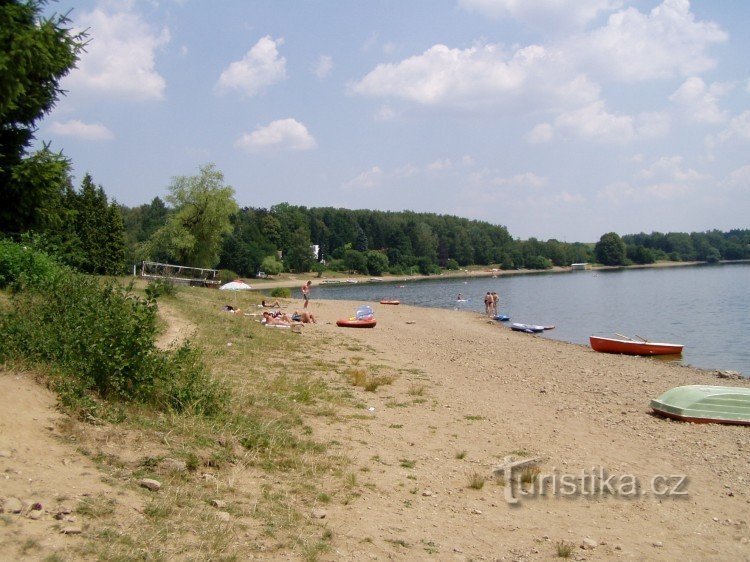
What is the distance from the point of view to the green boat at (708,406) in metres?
12.3

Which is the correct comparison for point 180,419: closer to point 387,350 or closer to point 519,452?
point 519,452

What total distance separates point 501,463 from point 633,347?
1950cm

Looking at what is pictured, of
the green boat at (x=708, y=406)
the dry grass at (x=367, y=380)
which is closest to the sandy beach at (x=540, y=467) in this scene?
the dry grass at (x=367, y=380)

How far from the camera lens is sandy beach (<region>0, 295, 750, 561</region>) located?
580cm

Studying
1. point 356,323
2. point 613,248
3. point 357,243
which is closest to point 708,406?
point 356,323

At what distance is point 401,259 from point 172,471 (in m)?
135

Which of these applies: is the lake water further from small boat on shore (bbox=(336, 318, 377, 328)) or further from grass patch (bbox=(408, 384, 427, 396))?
grass patch (bbox=(408, 384, 427, 396))

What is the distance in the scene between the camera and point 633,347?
2558 centimetres

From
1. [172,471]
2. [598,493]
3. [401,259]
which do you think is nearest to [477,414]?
[598,493]

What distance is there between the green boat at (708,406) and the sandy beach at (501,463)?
31 cm

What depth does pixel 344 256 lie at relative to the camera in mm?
140375

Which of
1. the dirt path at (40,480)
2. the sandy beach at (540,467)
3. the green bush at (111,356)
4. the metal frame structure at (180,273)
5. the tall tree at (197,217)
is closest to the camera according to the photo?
the dirt path at (40,480)

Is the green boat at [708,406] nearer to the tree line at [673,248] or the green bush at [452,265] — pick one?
the green bush at [452,265]

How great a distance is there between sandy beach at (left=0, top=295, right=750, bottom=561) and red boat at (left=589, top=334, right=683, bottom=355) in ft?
31.3
